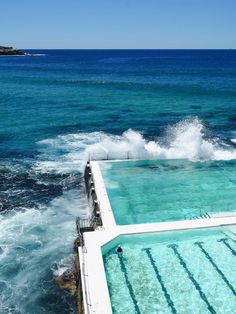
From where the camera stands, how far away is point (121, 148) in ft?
90.6

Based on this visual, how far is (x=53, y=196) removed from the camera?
68.8ft

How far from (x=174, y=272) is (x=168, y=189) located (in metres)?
7.33

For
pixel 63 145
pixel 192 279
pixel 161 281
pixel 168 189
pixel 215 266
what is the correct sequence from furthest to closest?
1. pixel 63 145
2. pixel 168 189
3. pixel 215 266
4. pixel 192 279
5. pixel 161 281

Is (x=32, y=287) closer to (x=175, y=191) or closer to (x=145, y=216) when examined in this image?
(x=145, y=216)

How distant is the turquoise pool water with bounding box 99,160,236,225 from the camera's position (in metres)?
16.8

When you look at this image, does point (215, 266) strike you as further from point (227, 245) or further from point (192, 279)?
point (227, 245)

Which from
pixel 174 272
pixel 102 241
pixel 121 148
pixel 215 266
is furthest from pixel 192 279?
pixel 121 148

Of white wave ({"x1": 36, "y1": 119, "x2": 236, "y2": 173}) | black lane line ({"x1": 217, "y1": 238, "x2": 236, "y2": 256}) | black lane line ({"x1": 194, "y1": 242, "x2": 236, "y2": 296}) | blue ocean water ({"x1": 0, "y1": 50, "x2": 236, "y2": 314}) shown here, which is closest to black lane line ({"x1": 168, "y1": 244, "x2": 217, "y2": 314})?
black lane line ({"x1": 194, "y1": 242, "x2": 236, "y2": 296})

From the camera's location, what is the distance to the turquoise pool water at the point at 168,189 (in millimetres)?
16797

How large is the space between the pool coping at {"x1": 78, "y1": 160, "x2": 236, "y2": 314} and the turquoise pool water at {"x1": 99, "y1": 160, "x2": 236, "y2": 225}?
855 millimetres

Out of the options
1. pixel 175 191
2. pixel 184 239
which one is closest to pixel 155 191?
pixel 175 191

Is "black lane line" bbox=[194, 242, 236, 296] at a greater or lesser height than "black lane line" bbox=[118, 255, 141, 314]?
greater

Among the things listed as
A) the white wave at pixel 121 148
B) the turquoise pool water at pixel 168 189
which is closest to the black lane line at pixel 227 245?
the turquoise pool water at pixel 168 189

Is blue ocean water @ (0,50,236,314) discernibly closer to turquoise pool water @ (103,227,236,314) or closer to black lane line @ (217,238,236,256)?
turquoise pool water @ (103,227,236,314)
